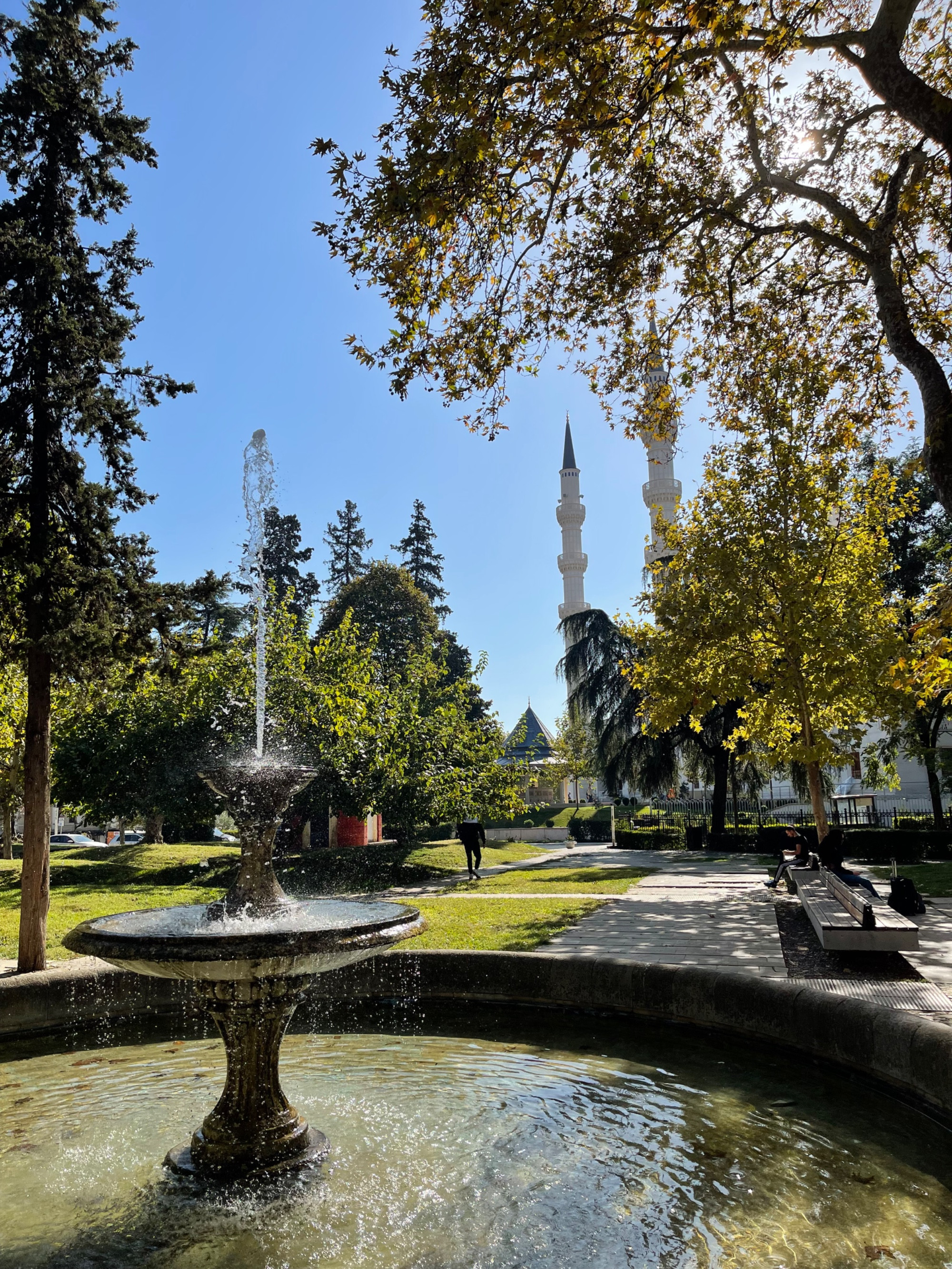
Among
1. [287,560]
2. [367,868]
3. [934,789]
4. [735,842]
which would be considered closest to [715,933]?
[367,868]

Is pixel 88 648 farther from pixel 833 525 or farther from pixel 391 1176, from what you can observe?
pixel 833 525

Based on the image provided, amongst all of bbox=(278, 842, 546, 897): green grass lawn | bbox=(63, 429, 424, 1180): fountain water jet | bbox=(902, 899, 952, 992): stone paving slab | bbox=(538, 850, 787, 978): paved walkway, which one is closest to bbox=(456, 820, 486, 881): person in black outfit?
bbox=(278, 842, 546, 897): green grass lawn

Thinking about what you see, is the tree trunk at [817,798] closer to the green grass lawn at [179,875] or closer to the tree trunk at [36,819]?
the green grass lawn at [179,875]

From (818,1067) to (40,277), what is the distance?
9.39 metres

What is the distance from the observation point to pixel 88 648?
8023 millimetres

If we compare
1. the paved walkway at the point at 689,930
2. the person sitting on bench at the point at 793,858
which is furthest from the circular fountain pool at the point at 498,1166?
the person sitting on bench at the point at 793,858

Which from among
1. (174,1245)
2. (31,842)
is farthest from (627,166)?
(174,1245)

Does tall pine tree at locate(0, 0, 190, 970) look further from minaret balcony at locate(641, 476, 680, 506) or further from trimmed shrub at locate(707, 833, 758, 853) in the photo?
minaret balcony at locate(641, 476, 680, 506)

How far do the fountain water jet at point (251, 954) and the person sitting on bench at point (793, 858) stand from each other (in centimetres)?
1042

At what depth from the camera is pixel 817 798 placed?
14.9 m

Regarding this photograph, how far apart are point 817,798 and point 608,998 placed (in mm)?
9812

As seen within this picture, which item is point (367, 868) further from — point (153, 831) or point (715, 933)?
point (153, 831)

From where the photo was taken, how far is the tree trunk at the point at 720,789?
90.4 feet

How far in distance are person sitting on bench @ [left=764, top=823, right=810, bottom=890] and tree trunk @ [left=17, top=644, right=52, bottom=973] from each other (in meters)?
10.6
